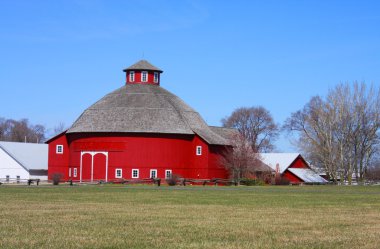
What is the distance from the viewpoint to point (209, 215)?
20484 mm

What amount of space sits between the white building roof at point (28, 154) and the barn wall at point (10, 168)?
614mm

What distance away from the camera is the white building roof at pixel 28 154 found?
8494 cm

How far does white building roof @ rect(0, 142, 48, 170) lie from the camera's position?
84938mm

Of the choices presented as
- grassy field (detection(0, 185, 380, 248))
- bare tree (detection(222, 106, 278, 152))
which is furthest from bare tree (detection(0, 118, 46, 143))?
grassy field (detection(0, 185, 380, 248))

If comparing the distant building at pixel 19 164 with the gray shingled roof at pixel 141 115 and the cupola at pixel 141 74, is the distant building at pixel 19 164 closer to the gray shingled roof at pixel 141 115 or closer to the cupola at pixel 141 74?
the gray shingled roof at pixel 141 115

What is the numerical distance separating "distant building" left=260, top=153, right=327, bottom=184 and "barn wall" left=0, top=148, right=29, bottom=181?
97.0 feet

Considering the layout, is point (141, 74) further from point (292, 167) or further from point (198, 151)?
point (292, 167)

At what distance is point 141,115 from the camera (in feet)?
236

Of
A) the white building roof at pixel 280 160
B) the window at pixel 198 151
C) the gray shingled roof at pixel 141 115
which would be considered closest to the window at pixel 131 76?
the gray shingled roof at pixel 141 115

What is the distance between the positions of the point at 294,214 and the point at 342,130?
55.5m

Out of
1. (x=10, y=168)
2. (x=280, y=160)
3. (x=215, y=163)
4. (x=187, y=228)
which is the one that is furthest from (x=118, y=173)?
(x=187, y=228)

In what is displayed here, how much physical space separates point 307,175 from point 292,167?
227cm

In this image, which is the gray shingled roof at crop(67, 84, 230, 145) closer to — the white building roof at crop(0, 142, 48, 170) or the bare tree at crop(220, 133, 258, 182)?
the bare tree at crop(220, 133, 258, 182)

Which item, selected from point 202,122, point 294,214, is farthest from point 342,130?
point 294,214
